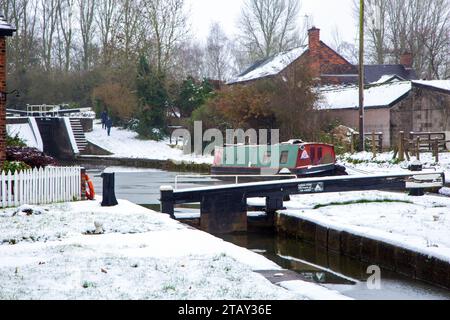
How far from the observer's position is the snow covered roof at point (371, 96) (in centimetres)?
3666

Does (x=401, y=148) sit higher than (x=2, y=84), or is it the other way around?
(x=2, y=84)

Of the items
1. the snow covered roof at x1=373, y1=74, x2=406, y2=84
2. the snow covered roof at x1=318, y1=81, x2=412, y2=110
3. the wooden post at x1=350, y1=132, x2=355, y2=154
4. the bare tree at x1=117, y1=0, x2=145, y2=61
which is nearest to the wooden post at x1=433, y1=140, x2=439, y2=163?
the wooden post at x1=350, y1=132, x2=355, y2=154

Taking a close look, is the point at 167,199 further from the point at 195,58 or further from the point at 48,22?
the point at 195,58

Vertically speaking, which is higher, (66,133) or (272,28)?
(272,28)

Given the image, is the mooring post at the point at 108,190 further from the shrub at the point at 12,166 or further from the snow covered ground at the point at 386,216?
the snow covered ground at the point at 386,216

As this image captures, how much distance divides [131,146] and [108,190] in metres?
30.6

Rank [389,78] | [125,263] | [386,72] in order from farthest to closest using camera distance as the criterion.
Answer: [386,72] < [389,78] < [125,263]

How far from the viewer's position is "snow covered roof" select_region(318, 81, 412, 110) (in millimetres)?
36656

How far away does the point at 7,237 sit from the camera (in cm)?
1090

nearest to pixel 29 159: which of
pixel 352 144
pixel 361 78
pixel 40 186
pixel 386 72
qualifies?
pixel 40 186

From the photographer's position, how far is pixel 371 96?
38.7 meters

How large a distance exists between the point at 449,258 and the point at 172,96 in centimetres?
4189

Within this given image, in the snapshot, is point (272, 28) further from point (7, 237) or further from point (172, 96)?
point (7, 237)
